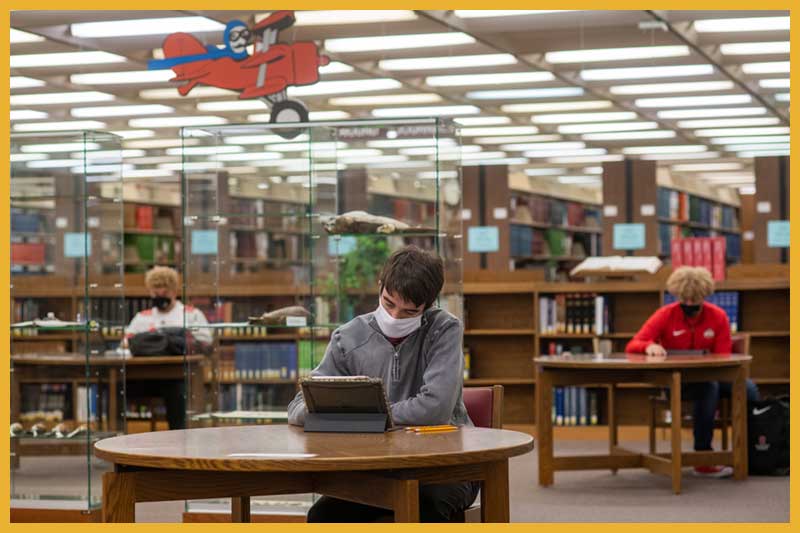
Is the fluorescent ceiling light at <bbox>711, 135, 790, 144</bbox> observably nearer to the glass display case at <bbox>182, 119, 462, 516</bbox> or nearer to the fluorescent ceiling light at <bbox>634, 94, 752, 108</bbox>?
the fluorescent ceiling light at <bbox>634, 94, 752, 108</bbox>

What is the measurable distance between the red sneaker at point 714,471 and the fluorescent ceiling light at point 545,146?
8646 millimetres

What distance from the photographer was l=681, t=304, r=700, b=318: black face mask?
7836 millimetres

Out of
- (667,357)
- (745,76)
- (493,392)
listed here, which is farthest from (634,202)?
(493,392)

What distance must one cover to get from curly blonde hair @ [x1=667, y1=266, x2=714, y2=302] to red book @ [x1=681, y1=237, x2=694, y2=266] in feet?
7.87

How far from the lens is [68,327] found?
6.62 m

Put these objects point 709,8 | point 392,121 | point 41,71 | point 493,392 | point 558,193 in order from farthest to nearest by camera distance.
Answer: point 558,193, point 41,71, point 709,8, point 392,121, point 493,392

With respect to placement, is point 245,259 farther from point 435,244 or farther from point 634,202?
point 634,202

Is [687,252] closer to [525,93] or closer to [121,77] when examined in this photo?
[525,93]

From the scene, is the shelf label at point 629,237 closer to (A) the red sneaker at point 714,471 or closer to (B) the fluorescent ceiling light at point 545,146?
(B) the fluorescent ceiling light at point 545,146

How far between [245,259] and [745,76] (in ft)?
20.2

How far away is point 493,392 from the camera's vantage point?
4082mm

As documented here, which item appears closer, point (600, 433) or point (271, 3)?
point (271, 3)

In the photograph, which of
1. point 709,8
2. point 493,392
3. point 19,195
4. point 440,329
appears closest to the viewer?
point 440,329

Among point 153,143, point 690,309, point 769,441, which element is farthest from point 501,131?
point 769,441
